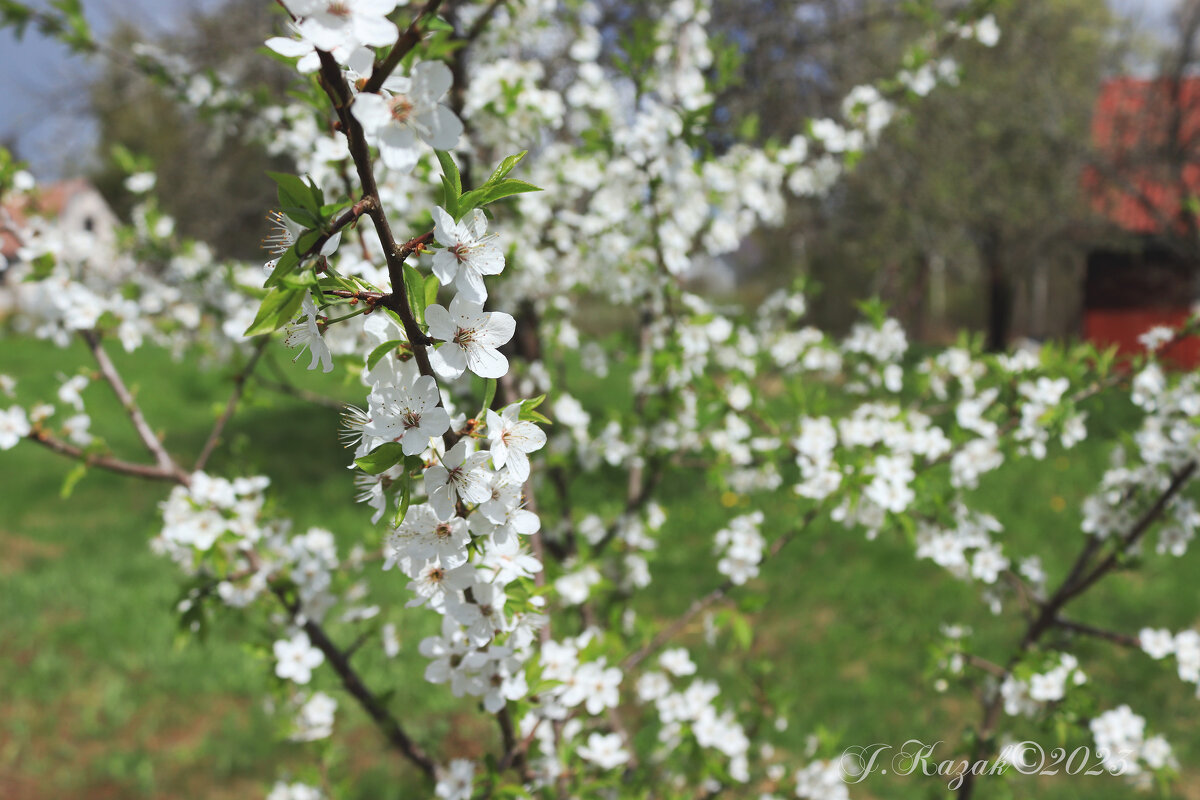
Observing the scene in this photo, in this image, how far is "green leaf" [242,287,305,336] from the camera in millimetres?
796

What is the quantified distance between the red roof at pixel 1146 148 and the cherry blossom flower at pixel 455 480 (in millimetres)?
7649

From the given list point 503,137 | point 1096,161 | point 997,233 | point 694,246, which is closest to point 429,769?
point 503,137

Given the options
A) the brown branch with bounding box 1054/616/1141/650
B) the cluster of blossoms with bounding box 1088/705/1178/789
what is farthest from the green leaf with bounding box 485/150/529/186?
the cluster of blossoms with bounding box 1088/705/1178/789

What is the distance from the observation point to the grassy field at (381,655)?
3.54 metres

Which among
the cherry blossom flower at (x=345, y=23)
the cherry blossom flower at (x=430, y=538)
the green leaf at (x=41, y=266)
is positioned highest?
the green leaf at (x=41, y=266)

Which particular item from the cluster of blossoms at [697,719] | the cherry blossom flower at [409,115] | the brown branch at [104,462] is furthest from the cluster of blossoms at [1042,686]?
the brown branch at [104,462]

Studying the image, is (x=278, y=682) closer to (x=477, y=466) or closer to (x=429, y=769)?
(x=429, y=769)

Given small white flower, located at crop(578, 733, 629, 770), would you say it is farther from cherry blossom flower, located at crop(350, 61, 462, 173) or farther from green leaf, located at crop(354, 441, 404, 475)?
cherry blossom flower, located at crop(350, 61, 462, 173)

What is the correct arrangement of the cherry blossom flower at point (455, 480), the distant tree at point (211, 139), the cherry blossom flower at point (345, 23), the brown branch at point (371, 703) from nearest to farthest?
the cherry blossom flower at point (345, 23) → the cherry blossom flower at point (455, 480) → the brown branch at point (371, 703) → the distant tree at point (211, 139)

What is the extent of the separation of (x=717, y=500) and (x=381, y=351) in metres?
5.75

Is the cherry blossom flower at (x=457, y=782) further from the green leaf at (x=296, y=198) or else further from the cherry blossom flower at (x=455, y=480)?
the green leaf at (x=296, y=198)

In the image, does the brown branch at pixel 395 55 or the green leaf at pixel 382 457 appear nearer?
the brown branch at pixel 395 55

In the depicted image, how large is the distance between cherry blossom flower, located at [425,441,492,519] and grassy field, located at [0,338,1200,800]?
4.66 ft

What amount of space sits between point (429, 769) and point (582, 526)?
101 cm
